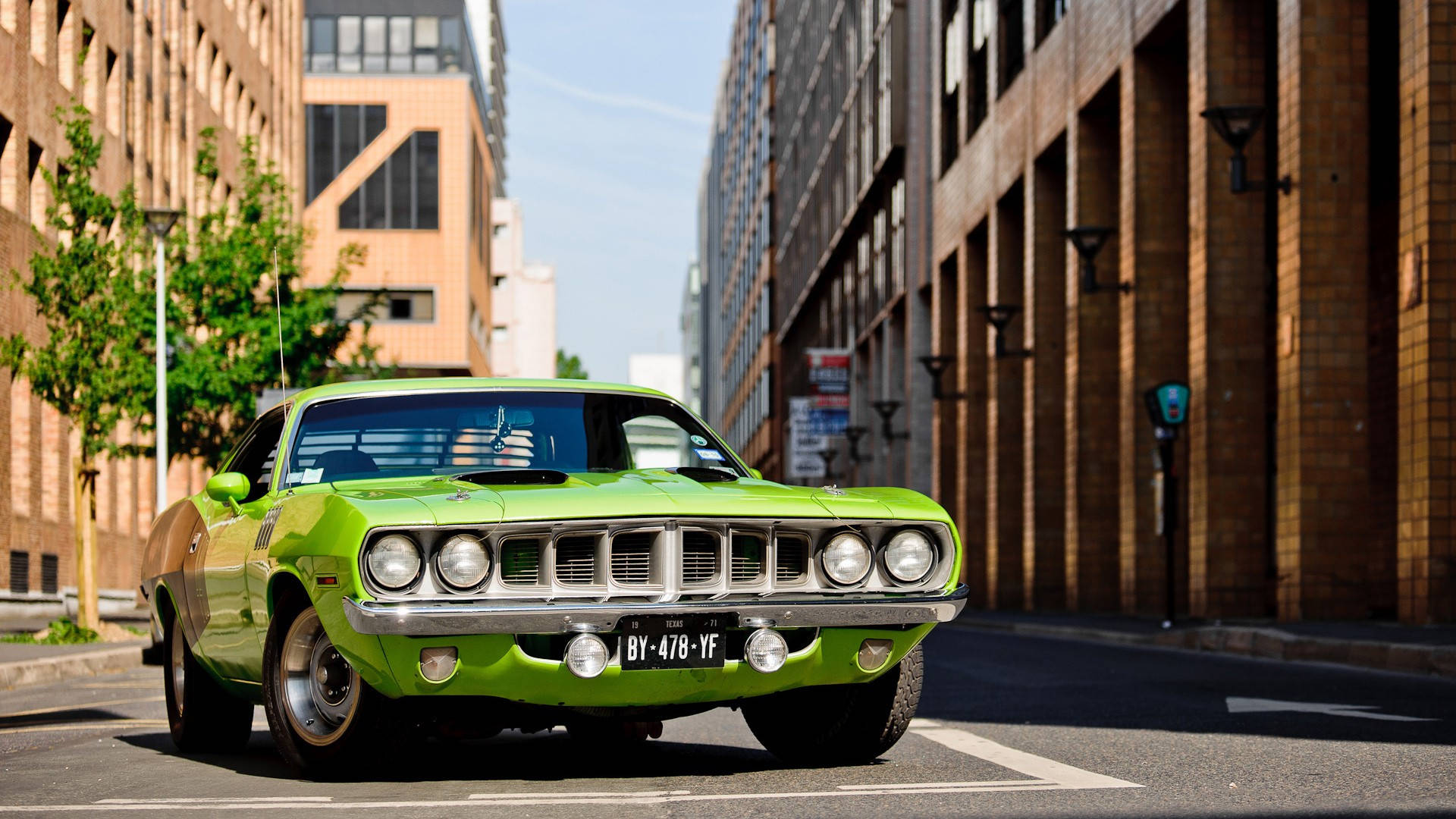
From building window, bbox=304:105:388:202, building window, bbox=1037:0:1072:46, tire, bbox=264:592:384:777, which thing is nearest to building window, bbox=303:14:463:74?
building window, bbox=304:105:388:202

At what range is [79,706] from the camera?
12.2 m

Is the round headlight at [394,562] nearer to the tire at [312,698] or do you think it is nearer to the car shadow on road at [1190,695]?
the tire at [312,698]

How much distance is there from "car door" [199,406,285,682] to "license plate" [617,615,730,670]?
1.52 metres

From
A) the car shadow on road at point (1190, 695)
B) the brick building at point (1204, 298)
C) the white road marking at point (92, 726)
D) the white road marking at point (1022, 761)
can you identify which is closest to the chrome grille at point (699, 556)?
the white road marking at point (1022, 761)

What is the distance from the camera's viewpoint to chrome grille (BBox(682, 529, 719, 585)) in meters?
6.38

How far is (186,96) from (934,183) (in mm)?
17179

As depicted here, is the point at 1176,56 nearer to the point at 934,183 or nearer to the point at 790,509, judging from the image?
the point at 934,183

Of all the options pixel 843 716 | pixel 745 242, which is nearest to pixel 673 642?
pixel 843 716

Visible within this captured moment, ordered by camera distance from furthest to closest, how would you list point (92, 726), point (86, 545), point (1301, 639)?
point (86, 545) < point (1301, 639) < point (92, 726)

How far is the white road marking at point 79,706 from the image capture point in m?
11.6

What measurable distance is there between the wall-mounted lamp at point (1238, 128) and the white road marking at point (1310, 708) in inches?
427

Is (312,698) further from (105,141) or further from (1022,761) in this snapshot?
(105,141)

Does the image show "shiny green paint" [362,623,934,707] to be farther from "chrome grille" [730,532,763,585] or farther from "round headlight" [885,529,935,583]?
"round headlight" [885,529,935,583]

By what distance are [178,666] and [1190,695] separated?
6.02 metres
